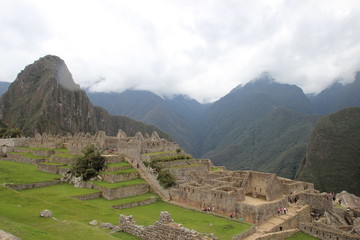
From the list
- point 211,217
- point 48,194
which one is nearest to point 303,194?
point 211,217

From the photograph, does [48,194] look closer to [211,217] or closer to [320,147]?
[211,217]

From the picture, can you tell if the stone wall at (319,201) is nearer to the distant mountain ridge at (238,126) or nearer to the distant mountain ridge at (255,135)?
the distant mountain ridge at (238,126)

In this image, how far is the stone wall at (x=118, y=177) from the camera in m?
26.1

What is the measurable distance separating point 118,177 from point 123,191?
7.52 feet

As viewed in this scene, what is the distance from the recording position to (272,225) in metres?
19.7

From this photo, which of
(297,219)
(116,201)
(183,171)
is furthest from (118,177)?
(297,219)

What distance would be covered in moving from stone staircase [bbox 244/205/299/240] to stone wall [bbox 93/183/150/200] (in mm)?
11156

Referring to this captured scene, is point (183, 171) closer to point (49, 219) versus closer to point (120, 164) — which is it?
point (120, 164)

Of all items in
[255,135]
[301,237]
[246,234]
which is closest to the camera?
[246,234]

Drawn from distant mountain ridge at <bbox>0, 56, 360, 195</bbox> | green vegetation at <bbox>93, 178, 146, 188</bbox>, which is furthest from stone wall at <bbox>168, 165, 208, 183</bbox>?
distant mountain ridge at <bbox>0, 56, 360, 195</bbox>

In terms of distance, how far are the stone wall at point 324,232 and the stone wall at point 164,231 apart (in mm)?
13225

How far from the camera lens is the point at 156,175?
27.3 meters

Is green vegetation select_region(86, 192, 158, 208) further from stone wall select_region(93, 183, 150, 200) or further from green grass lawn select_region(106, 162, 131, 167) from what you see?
green grass lawn select_region(106, 162, 131, 167)

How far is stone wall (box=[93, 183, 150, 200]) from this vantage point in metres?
23.7
